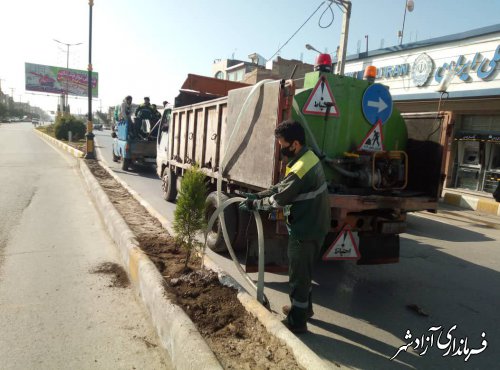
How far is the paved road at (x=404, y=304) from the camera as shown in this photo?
325cm

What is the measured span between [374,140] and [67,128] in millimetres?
32377

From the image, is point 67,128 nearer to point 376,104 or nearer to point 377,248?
point 376,104

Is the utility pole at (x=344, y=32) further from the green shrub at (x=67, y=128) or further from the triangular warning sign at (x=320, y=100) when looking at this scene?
the green shrub at (x=67, y=128)

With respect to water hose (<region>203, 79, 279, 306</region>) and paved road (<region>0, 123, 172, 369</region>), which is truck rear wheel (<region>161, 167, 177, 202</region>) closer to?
paved road (<region>0, 123, 172, 369</region>)

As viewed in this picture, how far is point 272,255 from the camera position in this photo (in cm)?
433

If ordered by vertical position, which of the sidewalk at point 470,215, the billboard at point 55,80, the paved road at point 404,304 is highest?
the billboard at point 55,80

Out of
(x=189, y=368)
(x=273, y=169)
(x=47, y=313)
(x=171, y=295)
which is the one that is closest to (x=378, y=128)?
(x=273, y=169)

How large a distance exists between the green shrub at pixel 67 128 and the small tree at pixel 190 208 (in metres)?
31.8

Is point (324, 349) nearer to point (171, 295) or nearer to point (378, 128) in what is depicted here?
point (171, 295)

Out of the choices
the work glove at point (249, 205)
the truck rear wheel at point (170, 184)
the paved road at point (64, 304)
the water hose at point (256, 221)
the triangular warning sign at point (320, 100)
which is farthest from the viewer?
the truck rear wheel at point (170, 184)

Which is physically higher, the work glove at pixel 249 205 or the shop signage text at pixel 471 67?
the shop signage text at pixel 471 67

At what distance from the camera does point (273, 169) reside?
4.10m

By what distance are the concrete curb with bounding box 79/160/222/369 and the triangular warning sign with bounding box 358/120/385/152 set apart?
2804 mm

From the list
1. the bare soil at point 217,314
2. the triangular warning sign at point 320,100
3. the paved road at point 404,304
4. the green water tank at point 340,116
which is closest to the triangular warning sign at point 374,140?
the green water tank at point 340,116
